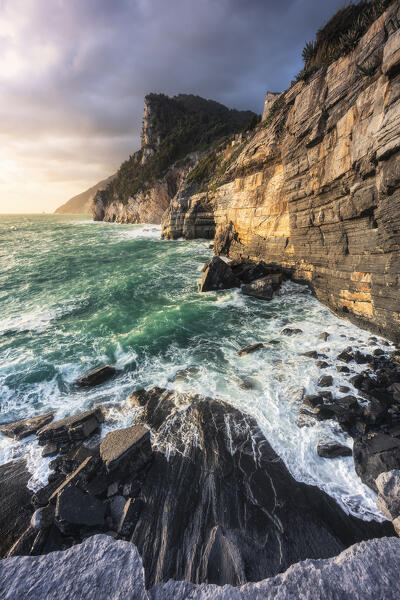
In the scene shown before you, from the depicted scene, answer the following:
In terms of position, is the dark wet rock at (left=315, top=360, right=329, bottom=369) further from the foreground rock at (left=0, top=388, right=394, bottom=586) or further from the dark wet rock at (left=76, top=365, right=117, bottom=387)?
the dark wet rock at (left=76, top=365, right=117, bottom=387)

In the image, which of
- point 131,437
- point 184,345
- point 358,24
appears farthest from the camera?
point 358,24

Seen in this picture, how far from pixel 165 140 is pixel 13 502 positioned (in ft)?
284

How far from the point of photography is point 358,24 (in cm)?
1191

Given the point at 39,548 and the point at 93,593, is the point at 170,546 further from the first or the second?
the point at 39,548

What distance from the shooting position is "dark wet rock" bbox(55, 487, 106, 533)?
14.0 feet

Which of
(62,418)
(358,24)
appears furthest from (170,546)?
(358,24)

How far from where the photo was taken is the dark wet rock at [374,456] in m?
4.93

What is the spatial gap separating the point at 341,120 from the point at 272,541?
16612mm

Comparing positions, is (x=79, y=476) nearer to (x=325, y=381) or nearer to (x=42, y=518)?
(x=42, y=518)

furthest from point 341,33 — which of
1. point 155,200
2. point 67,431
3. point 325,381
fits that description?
point 155,200

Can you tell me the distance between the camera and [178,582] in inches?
144

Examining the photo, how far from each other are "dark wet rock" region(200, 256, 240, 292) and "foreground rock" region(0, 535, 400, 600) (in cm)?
1527

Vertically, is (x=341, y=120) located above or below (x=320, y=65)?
below

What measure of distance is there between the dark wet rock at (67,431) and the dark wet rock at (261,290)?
42.1 feet
